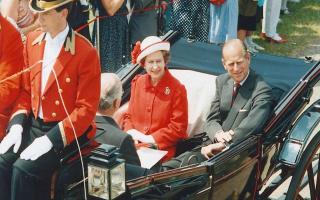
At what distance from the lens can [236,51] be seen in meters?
3.98

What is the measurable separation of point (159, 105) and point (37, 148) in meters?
1.24

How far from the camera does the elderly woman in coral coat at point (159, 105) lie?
4137mm

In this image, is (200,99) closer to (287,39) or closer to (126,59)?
(126,59)

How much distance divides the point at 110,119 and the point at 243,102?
90 centimetres

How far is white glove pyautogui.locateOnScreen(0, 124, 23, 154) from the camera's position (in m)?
3.20

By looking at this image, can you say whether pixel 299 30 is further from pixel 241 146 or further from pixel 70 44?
pixel 70 44

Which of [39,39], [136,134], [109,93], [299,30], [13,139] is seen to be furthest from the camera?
[299,30]

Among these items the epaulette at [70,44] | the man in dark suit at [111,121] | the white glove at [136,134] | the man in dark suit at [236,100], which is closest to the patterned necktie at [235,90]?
the man in dark suit at [236,100]

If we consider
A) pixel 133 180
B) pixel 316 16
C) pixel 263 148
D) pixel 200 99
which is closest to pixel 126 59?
pixel 200 99

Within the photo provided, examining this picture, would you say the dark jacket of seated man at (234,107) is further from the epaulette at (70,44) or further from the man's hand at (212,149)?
the epaulette at (70,44)

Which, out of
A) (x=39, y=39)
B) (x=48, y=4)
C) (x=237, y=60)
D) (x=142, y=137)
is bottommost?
(x=142, y=137)

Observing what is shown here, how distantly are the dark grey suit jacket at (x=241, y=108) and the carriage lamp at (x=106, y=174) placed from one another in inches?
45.4

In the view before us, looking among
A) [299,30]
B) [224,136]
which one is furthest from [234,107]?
[299,30]

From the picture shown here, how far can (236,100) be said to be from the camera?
13.3 ft
